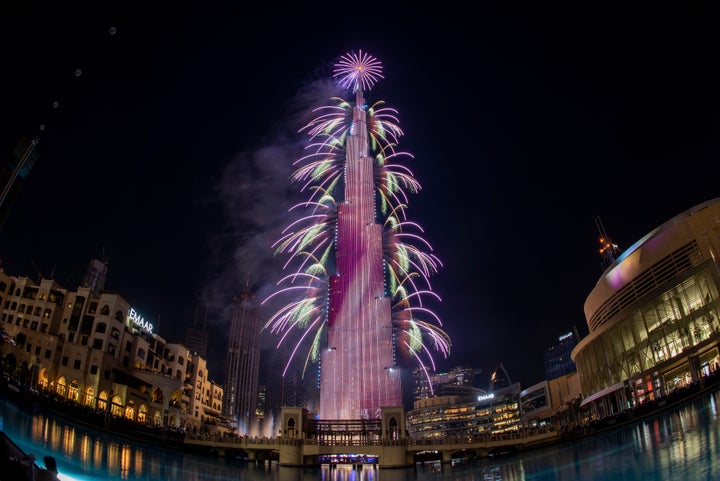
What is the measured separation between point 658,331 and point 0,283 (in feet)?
325

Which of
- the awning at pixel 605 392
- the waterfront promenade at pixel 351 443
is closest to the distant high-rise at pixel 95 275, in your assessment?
the waterfront promenade at pixel 351 443

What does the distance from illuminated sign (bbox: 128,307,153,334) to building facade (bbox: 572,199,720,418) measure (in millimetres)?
84785

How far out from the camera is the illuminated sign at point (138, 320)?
95094mm

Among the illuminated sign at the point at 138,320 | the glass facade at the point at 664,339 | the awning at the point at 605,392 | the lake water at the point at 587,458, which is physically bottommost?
the lake water at the point at 587,458

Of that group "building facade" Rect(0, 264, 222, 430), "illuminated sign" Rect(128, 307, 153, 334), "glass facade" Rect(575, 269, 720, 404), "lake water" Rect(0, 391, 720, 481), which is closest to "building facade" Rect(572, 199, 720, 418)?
"glass facade" Rect(575, 269, 720, 404)

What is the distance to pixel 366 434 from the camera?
254ft

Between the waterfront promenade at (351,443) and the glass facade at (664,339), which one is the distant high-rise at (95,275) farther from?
the glass facade at (664,339)

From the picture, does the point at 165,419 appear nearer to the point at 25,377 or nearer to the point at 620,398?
the point at 25,377

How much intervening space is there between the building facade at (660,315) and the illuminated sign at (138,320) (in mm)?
84785

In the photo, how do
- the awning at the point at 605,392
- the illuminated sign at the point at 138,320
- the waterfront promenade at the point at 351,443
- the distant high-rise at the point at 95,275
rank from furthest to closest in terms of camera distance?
the distant high-rise at the point at 95,275 < the illuminated sign at the point at 138,320 < the awning at the point at 605,392 < the waterfront promenade at the point at 351,443

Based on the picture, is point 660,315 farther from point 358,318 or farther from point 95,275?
point 95,275

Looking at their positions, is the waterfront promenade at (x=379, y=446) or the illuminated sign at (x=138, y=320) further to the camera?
the illuminated sign at (x=138, y=320)

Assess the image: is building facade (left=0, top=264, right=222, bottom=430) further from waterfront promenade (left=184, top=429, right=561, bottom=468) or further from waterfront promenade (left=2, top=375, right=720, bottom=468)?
waterfront promenade (left=184, top=429, right=561, bottom=468)

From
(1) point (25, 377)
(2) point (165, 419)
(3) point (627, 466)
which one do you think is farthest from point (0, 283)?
(3) point (627, 466)
